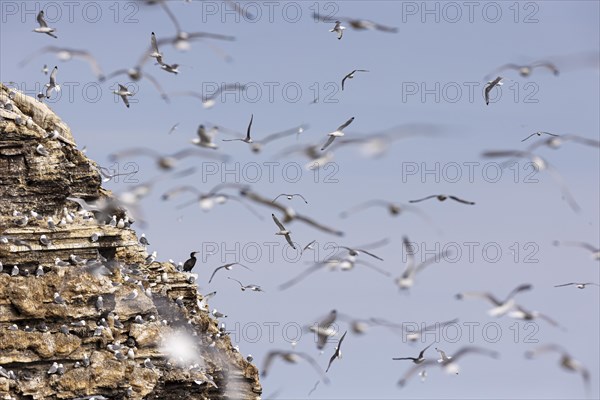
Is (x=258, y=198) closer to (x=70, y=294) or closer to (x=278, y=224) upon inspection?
(x=278, y=224)

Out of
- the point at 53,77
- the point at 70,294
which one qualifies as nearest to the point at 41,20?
the point at 53,77

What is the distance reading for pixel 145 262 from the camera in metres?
35.1

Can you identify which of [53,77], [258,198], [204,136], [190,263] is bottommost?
[258,198]

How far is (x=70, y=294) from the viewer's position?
101ft

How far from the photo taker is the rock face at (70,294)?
3023 cm

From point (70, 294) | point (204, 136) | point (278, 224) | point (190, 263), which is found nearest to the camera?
point (204, 136)

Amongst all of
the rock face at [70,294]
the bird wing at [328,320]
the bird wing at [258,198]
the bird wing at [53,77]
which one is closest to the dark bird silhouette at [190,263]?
the rock face at [70,294]

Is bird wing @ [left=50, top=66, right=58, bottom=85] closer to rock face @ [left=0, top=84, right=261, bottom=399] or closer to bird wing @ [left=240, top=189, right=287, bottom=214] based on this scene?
rock face @ [left=0, top=84, right=261, bottom=399]

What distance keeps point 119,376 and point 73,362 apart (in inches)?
57.0

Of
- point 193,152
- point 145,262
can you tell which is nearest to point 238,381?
point 145,262

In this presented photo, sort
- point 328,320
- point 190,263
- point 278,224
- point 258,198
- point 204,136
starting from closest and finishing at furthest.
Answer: point 258,198 → point 204,136 → point 328,320 → point 278,224 → point 190,263

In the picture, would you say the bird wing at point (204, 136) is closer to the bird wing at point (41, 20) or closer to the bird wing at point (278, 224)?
the bird wing at point (278, 224)

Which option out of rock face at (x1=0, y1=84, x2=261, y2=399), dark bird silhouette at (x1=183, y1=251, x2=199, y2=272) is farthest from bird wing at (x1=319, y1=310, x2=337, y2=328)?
dark bird silhouette at (x1=183, y1=251, x2=199, y2=272)

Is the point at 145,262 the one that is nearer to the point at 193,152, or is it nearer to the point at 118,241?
the point at 118,241
